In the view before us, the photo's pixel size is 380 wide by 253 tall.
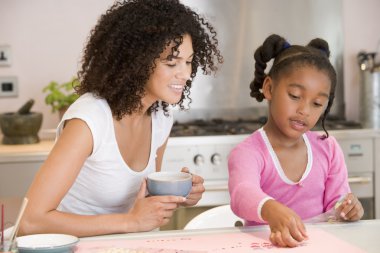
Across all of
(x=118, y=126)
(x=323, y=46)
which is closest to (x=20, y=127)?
(x=118, y=126)

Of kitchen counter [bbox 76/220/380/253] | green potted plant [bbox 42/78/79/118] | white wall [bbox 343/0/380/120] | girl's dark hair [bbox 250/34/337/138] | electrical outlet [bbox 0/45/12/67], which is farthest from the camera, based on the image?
white wall [bbox 343/0/380/120]

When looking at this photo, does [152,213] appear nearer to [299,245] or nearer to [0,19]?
[299,245]

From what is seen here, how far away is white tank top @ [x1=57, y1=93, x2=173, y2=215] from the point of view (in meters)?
1.55

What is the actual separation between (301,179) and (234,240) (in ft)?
1.45

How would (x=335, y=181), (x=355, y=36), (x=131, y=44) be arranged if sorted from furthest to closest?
(x=355, y=36) < (x=335, y=181) < (x=131, y=44)

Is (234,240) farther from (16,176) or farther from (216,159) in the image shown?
(16,176)

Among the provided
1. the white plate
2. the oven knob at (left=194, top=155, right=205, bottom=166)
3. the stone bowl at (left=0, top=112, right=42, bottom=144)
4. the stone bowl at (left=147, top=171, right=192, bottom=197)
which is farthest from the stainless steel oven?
the white plate

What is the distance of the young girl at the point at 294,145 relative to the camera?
164 cm

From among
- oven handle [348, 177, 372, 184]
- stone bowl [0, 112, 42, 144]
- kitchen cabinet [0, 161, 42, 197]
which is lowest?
oven handle [348, 177, 372, 184]

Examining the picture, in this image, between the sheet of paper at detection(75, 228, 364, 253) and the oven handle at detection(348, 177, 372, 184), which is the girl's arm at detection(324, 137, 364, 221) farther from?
the oven handle at detection(348, 177, 372, 184)

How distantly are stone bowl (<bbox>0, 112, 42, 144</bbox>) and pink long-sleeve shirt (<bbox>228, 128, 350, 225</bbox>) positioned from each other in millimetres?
1614

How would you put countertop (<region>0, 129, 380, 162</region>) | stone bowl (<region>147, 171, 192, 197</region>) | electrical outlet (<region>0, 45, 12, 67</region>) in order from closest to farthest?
stone bowl (<region>147, 171, 192, 197</region>)
countertop (<region>0, 129, 380, 162</region>)
electrical outlet (<region>0, 45, 12, 67</region>)

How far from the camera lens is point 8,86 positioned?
334 cm

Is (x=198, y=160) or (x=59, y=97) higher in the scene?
(x=59, y=97)
